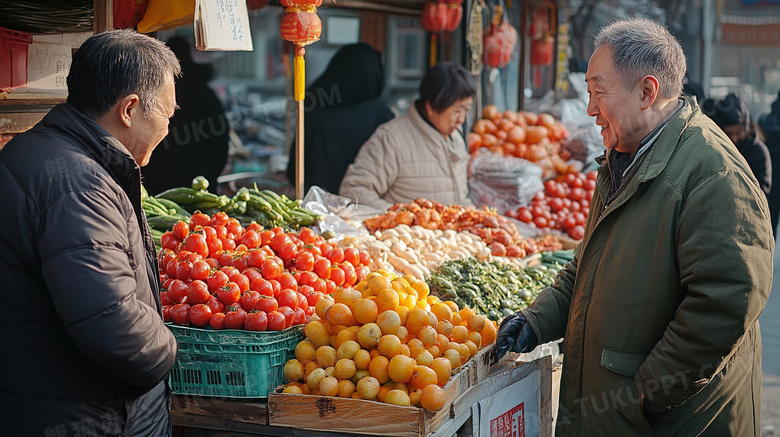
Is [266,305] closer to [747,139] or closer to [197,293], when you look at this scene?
[197,293]

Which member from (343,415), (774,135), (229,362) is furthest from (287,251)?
(774,135)

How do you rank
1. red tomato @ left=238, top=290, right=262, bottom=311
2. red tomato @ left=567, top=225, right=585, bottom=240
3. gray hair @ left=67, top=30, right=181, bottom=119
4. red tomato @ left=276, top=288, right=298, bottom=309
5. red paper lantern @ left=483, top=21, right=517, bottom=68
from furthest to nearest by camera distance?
red paper lantern @ left=483, top=21, right=517, bottom=68 → red tomato @ left=567, top=225, right=585, bottom=240 → red tomato @ left=276, top=288, right=298, bottom=309 → red tomato @ left=238, top=290, right=262, bottom=311 → gray hair @ left=67, top=30, right=181, bottom=119

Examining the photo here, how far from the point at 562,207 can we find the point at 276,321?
4.09 metres

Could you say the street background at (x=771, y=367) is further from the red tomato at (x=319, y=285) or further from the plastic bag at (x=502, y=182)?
the red tomato at (x=319, y=285)

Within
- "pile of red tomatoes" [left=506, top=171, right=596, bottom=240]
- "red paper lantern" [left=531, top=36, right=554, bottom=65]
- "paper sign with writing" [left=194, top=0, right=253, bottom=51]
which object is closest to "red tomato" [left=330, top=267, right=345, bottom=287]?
"paper sign with writing" [left=194, top=0, right=253, bottom=51]

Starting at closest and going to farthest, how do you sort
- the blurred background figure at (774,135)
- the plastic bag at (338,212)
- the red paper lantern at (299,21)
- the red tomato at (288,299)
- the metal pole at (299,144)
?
the red tomato at (288,299)
the red paper lantern at (299,21)
the metal pole at (299,144)
the plastic bag at (338,212)
the blurred background figure at (774,135)

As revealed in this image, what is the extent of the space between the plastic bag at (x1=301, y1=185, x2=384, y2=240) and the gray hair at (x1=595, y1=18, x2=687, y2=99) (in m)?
2.20

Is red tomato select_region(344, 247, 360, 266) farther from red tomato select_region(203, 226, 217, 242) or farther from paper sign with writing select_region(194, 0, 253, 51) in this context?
paper sign with writing select_region(194, 0, 253, 51)

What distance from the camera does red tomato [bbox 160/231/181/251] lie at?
3350 mm

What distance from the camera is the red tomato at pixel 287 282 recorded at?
3.00 m

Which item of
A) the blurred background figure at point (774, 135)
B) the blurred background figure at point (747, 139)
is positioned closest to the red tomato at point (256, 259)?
the blurred background figure at point (747, 139)

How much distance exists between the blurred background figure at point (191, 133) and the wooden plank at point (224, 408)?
2.95 meters

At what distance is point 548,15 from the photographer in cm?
835

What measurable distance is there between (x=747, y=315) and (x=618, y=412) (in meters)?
0.51
